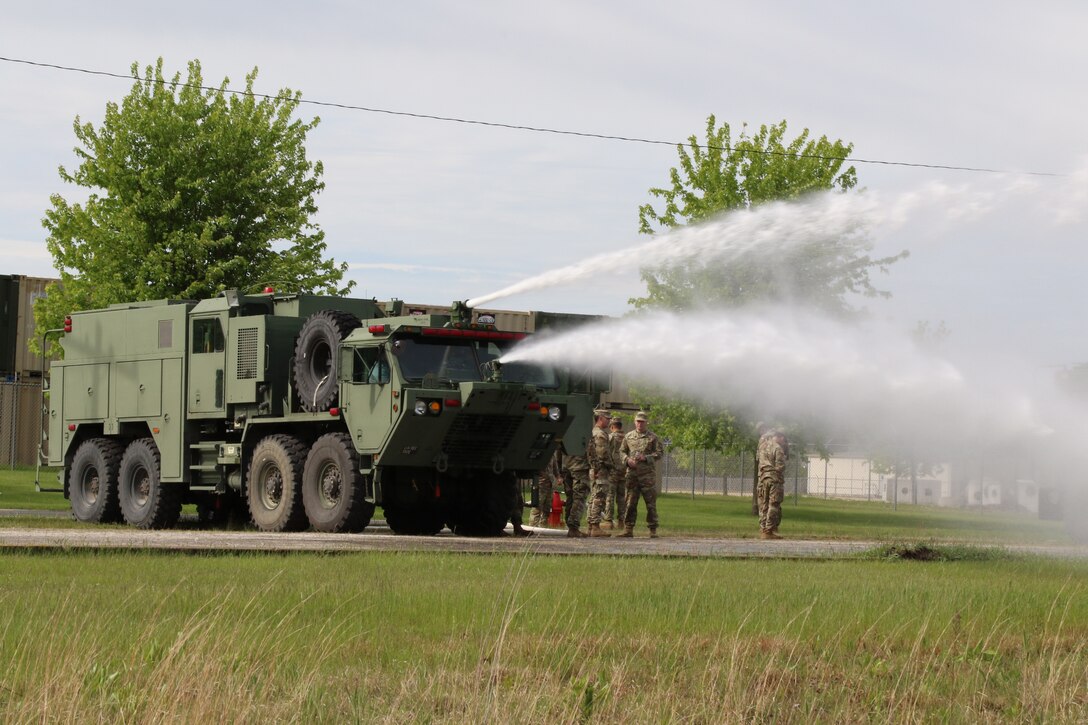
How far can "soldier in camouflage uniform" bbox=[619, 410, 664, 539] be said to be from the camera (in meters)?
24.1

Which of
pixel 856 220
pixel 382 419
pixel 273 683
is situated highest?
pixel 856 220

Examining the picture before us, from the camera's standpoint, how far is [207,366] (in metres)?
23.2

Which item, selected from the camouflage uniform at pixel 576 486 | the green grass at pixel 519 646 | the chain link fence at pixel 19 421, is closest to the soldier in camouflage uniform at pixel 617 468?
the camouflage uniform at pixel 576 486

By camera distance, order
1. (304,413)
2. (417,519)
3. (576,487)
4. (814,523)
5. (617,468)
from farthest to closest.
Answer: (814,523) → (617,468) → (576,487) → (417,519) → (304,413)

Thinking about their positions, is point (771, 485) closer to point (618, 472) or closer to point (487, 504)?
point (618, 472)

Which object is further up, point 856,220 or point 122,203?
point 122,203

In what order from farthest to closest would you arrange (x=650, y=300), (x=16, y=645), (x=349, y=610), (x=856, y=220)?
(x=650, y=300), (x=856, y=220), (x=349, y=610), (x=16, y=645)

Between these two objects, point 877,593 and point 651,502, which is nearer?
point 877,593

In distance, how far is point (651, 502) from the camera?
24188mm

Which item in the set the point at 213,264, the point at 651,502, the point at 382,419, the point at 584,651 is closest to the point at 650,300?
the point at 213,264

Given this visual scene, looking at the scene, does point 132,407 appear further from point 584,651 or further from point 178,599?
point 584,651

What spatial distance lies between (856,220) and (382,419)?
6960 mm

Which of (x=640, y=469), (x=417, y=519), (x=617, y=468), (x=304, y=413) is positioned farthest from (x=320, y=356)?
(x=617, y=468)

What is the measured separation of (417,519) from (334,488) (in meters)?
1.79
